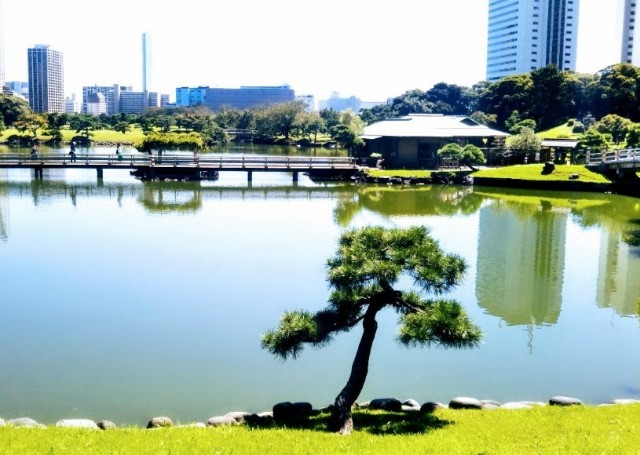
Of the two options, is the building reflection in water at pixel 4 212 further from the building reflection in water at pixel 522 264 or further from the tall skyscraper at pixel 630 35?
the tall skyscraper at pixel 630 35

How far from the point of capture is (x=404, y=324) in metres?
7.56

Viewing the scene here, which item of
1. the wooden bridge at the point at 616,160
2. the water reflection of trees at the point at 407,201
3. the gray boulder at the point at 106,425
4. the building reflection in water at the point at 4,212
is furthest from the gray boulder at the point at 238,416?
the wooden bridge at the point at 616,160

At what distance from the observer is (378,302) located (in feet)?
26.0

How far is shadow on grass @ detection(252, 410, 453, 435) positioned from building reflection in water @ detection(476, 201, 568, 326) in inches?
229

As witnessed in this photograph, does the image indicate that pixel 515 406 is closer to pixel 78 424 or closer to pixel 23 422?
pixel 78 424

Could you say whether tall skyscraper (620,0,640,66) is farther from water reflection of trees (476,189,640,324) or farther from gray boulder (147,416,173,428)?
gray boulder (147,416,173,428)

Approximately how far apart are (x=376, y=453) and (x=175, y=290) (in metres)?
9.56

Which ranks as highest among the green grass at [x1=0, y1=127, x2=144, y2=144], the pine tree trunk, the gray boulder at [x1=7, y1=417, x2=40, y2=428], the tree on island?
the green grass at [x1=0, y1=127, x2=144, y2=144]

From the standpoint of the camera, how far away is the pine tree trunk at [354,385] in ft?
23.7

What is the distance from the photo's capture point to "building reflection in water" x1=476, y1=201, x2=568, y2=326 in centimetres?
A: 1412

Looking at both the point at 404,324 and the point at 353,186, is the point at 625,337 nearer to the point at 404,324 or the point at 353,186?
the point at 404,324

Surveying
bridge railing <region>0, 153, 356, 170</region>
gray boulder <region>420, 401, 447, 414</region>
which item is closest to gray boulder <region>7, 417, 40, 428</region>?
gray boulder <region>420, 401, 447, 414</region>

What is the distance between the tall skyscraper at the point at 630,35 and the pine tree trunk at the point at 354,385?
110816 mm

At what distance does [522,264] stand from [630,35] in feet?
333
